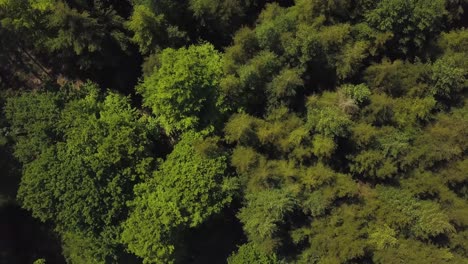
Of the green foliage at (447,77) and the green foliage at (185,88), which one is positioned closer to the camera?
the green foliage at (447,77)

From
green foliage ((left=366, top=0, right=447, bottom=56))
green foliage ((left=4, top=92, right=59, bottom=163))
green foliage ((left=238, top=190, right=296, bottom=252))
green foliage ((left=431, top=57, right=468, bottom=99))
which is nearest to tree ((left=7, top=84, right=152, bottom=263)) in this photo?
green foliage ((left=4, top=92, right=59, bottom=163))

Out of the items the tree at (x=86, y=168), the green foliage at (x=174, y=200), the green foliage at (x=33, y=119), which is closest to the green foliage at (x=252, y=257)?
the green foliage at (x=174, y=200)

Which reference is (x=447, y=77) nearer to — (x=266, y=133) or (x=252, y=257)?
(x=266, y=133)

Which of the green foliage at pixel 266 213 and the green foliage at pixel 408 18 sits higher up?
the green foliage at pixel 408 18

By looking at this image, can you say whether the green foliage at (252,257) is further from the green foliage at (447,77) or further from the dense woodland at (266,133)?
the green foliage at (447,77)

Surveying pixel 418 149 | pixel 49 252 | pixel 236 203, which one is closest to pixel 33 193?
pixel 49 252

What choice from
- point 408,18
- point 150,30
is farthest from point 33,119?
point 408,18

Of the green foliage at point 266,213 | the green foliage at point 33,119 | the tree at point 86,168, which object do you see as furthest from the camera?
the green foliage at point 33,119
